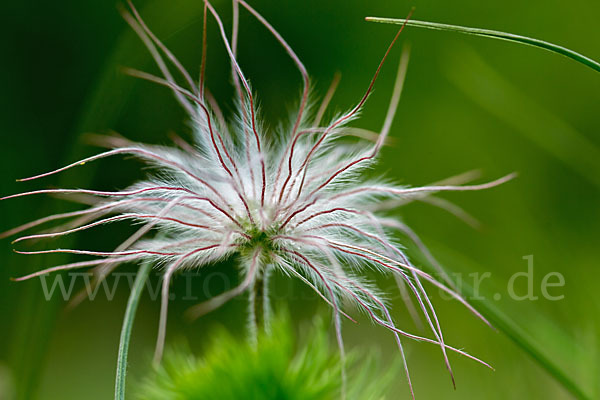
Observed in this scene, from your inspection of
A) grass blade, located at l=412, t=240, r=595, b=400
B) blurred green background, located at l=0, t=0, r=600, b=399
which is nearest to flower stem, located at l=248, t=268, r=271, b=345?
grass blade, located at l=412, t=240, r=595, b=400

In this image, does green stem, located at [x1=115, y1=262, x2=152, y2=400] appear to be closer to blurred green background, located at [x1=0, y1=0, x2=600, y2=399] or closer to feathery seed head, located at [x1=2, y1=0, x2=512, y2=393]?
feathery seed head, located at [x1=2, y1=0, x2=512, y2=393]

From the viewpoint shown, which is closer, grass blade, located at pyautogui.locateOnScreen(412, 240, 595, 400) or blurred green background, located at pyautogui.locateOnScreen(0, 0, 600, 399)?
grass blade, located at pyautogui.locateOnScreen(412, 240, 595, 400)

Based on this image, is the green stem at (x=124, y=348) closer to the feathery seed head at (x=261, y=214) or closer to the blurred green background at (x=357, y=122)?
the feathery seed head at (x=261, y=214)

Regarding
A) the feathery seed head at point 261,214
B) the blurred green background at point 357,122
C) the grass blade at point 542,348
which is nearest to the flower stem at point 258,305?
the feathery seed head at point 261,214

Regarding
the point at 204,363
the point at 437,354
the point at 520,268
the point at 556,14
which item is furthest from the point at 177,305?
the point at 556,14

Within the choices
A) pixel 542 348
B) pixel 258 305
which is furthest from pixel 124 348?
pixel 542 348

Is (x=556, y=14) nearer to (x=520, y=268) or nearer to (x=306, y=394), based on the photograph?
(x=520, y=268)

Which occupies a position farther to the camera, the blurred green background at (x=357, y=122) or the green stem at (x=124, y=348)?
the blurred green background at (x=357, y=122)
